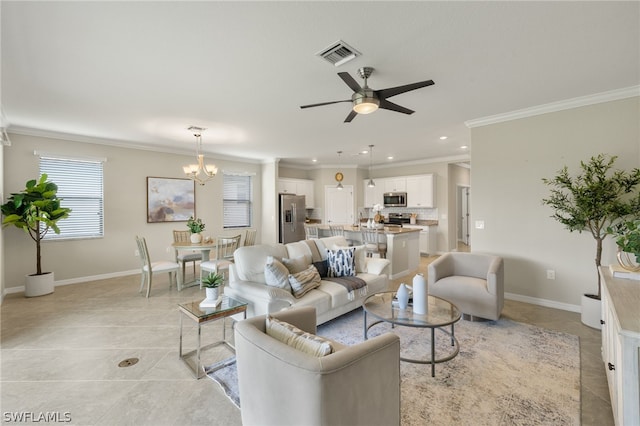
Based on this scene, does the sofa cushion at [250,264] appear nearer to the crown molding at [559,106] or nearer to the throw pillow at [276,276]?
the throw pillow at [276,276]

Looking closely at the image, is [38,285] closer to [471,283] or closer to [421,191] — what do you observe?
[471,283]

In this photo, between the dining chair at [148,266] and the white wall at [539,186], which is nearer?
the white wall at [539,186]

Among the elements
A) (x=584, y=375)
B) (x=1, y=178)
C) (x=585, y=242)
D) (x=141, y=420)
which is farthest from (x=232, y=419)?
(x=1, y=178)

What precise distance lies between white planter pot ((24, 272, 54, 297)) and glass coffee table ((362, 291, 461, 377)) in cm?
500

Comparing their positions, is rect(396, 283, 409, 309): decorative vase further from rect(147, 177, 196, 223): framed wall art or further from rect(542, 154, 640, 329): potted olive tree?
rect(147, 177, 196, 223): framed wall art

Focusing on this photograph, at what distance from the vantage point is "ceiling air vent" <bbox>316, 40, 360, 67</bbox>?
2.28 m

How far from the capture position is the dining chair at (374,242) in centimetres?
521

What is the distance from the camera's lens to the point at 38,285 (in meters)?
4.43

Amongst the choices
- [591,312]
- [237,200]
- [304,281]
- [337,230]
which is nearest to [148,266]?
[304,281]

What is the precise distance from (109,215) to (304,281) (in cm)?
455

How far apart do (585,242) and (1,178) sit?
803cm

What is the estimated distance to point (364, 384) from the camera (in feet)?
4.28

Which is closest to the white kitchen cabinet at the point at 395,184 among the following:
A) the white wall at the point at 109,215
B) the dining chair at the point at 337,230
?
the dining chair at the point at 337,230

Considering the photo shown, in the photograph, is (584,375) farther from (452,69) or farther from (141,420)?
(141,420)
